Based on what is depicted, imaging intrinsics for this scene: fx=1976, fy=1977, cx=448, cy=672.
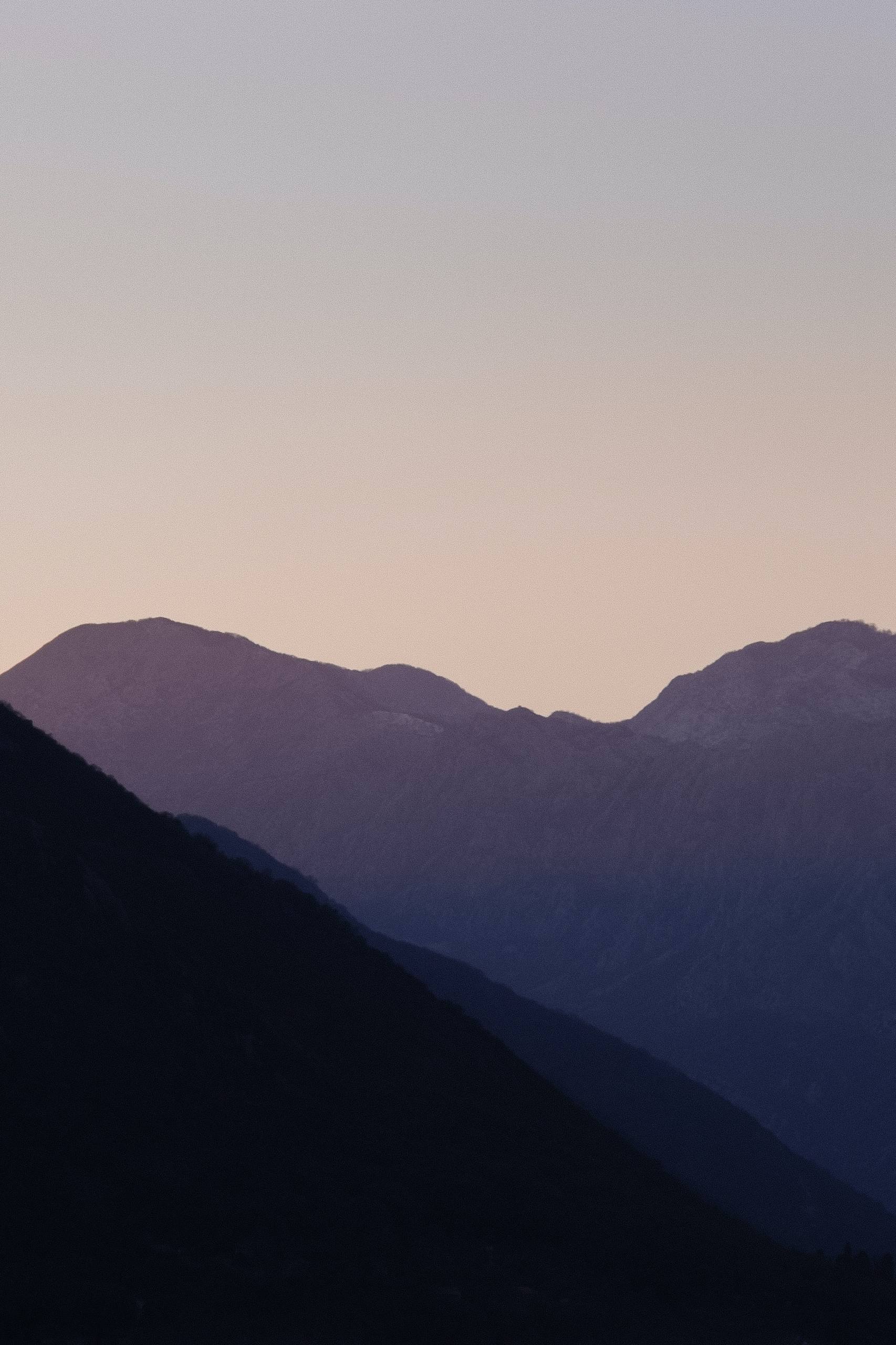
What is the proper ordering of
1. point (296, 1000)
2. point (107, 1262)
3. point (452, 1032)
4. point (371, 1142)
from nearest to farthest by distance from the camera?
point (107, 1262) → point (371, 1142) → point (296, 1000) → point (452, 1032)

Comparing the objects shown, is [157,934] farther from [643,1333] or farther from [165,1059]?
[643,1333]

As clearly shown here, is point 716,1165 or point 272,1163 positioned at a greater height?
point 716,1165

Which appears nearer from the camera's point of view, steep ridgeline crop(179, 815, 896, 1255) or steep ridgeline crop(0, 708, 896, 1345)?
steep ridgeline crop(0, 708, 896, 1345)

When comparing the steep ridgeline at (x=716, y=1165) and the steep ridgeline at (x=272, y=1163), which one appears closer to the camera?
the steep ridgeline at (x=272, y=1163)

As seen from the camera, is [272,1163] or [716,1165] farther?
[716,1165]

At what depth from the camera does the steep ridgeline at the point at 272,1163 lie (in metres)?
56.2

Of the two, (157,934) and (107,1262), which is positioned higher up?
(157,934)

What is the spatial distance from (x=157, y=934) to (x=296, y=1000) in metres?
8.41

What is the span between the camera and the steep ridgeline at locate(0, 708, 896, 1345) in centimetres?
5625

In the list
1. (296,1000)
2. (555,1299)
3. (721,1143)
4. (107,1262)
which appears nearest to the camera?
(107,1262)

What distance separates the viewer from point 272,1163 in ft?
222

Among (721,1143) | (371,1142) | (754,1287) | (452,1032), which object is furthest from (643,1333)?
(721,1143)

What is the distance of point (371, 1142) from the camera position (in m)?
73.2

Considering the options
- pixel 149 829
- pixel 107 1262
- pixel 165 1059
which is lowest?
pixel 107 1262
